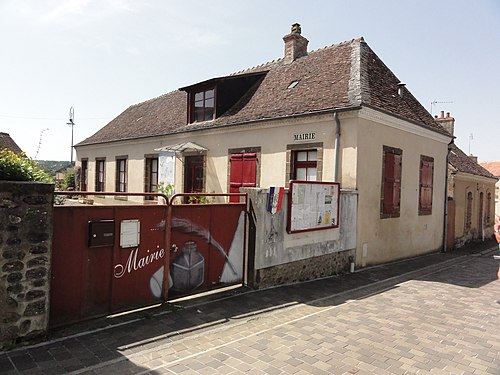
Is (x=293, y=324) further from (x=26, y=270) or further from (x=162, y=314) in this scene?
(x=26, y=270)

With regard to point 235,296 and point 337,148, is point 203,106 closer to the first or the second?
point 337,148

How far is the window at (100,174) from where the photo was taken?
20.6m

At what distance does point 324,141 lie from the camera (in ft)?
33.8

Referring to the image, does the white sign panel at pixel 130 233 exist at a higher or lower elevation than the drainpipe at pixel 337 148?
lower

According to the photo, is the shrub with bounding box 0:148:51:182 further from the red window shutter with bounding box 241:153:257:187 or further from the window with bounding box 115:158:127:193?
the window with bounding box 115:158:127:193

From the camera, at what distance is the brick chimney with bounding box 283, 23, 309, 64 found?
1491 centimetres

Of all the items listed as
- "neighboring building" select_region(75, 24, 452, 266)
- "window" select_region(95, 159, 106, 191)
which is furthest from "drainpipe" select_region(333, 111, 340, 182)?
A: "window" select_region(95, 159, 106, 191)

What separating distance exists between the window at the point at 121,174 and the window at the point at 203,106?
5.63 meters

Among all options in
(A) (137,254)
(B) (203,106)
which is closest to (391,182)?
(B) (203,106)

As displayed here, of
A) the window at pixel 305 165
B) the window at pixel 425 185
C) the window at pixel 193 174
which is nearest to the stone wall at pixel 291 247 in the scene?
the window at pixel 305 165

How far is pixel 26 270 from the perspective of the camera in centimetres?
448

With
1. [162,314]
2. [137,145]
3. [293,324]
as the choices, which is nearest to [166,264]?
[162,314]

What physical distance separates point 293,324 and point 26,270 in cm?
373

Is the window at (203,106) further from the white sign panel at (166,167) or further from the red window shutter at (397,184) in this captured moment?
the red window shutter at (397,184)
